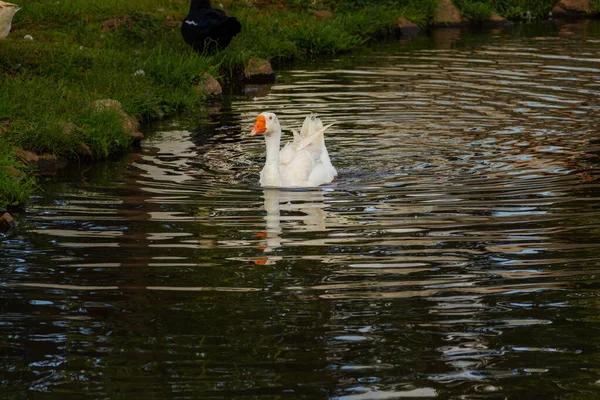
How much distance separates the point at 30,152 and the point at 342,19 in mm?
11287

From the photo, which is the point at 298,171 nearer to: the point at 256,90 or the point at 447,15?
the point at 256,90

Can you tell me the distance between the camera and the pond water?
520 cm

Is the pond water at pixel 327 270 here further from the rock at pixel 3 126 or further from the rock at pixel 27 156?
the rock at pixel 3 126

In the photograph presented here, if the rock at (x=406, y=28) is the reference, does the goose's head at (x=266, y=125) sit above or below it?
below

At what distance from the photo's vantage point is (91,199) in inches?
367

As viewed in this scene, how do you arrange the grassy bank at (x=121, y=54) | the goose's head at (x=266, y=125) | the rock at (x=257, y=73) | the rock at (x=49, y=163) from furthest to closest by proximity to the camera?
the rock at (x=257, y=73) → the grassy bank at (x=121, y=54) → the rock at (x=49, y=163) → the goose's head at (x=266, y=125)

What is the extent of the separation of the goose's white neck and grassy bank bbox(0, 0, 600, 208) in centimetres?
210

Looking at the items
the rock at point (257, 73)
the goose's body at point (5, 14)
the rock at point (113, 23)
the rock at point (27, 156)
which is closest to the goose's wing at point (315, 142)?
the rock at point (27, 156)

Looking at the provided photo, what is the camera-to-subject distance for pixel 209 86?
50.3 ft

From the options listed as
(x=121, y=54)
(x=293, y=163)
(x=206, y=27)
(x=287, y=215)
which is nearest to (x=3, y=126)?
(x=293, y=163)

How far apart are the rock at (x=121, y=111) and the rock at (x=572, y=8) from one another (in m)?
14.7

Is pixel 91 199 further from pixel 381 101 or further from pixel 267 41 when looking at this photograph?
pixel 267 41

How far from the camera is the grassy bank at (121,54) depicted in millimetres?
11109

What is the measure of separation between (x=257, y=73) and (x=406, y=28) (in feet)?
19.9
